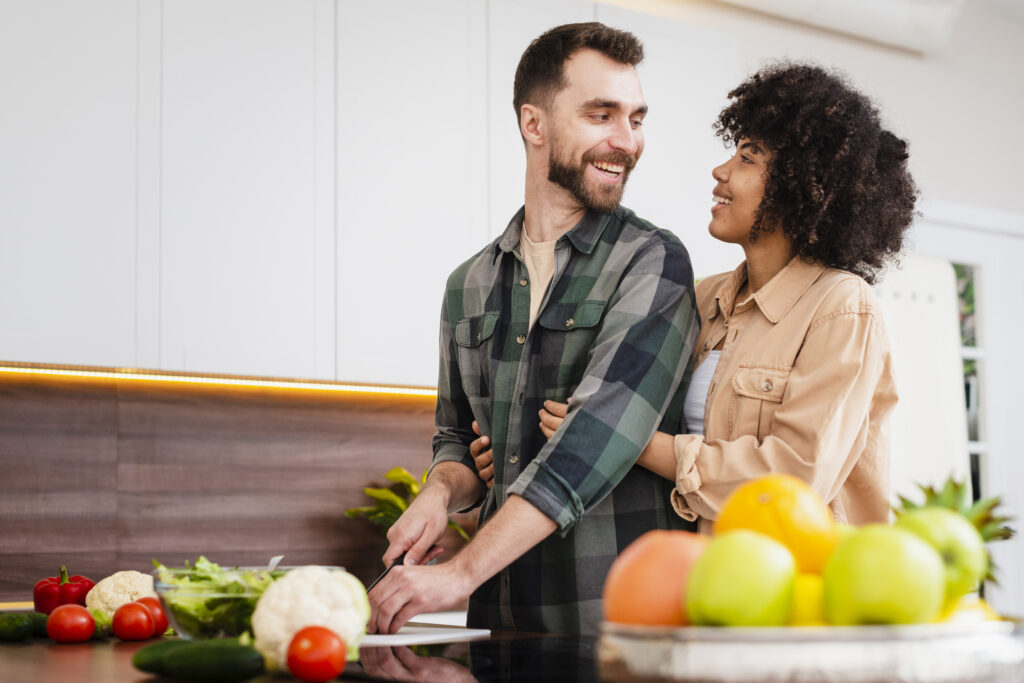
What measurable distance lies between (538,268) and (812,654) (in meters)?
1.35

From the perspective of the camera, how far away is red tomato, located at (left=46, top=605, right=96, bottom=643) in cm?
147

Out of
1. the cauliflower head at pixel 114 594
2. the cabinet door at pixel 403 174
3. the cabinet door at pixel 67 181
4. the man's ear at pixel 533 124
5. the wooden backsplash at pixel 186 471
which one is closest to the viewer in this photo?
the cauliflower head at pixel 114 594

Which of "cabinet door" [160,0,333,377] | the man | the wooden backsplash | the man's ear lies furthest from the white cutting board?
the wooden backsplash

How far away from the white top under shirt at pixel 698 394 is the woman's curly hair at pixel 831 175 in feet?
0.73

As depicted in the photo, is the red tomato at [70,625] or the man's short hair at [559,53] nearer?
the red tomato at [70,625]

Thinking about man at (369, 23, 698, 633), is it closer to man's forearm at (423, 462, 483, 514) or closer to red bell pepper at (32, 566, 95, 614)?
man's forearm at (423, 462, 483, 514)

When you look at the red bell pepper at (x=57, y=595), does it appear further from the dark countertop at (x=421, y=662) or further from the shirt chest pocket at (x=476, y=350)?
the shirt chest pocket at (x=476, y=350)

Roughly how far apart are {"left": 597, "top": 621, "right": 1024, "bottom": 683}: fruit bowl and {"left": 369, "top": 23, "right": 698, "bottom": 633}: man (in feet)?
2.75

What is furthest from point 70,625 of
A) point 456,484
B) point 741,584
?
point 741,584

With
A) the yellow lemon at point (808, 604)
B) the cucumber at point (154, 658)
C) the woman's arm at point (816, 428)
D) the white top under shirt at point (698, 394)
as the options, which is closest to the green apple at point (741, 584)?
the yellow lemon at point (808, 604)

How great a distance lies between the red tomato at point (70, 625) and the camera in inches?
57.9

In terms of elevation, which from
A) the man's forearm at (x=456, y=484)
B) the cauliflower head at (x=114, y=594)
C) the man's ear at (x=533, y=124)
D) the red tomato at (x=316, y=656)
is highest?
the man's ear at (x=533, y=124)

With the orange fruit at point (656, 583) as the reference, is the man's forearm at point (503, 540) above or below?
below

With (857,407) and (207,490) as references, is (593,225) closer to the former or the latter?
(857,407)
